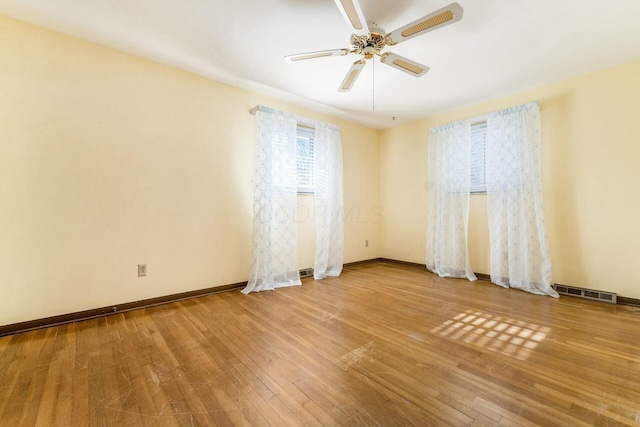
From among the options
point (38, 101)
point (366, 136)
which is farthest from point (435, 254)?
point (38, 101)

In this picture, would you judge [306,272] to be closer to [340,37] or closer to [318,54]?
[318,54]

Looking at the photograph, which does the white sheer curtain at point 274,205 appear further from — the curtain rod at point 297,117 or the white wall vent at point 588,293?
the white wall vent at point 588,293

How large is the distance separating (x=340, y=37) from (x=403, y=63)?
0.61 metres

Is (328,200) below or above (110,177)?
below

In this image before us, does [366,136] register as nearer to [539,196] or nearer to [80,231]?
[539,196]

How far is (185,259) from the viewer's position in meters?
2.83

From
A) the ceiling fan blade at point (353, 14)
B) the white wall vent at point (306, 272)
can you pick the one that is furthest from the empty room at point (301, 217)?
the white wall vent at point (306, 272)

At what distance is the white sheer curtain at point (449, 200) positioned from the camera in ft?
12.2

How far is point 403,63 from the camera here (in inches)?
84.4

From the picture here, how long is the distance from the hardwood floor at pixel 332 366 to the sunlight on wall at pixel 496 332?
0.01 meters

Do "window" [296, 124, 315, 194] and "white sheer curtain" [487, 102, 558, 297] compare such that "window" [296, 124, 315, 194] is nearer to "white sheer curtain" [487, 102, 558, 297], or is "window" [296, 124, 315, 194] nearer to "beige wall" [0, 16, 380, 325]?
"beige wall" [0, 16, 380, 325]

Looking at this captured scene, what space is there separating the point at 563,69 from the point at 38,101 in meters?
5.12

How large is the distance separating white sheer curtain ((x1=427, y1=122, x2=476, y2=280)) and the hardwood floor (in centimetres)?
122

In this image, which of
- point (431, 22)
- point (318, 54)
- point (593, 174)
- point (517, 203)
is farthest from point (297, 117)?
point (593, 174)
